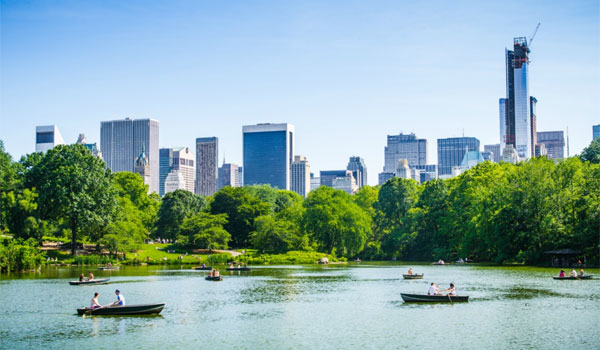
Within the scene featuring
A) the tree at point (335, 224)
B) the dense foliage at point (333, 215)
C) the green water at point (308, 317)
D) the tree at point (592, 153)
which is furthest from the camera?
the tree at point (335, 224)

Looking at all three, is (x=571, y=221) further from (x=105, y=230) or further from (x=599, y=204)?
(x=105, y=230)

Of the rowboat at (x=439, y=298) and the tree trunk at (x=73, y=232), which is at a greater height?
the tree trunk at (x=73, y=232)

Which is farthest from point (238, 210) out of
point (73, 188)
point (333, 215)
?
point (73, 188)

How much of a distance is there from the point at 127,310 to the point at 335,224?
68670 millimetres

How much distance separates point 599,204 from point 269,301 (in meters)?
41.5

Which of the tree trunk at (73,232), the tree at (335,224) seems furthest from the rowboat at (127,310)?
the tree at (335,224)

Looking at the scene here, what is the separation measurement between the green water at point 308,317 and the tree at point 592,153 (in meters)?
48.3

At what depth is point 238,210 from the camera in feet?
377

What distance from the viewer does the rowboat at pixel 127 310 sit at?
3662 cm

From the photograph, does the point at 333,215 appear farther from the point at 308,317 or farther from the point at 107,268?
the point at 308,317

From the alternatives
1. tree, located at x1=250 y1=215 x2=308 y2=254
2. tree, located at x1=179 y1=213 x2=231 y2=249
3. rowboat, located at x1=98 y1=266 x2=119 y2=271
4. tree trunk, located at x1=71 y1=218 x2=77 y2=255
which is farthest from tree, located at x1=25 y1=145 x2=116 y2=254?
tree, located at x1=250 y1=215 x2=308 y2=254

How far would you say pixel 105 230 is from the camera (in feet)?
297

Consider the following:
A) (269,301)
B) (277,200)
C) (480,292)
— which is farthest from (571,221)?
(277,200)

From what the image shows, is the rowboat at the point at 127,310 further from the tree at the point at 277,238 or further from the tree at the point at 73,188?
the tree at the point at 277,238
